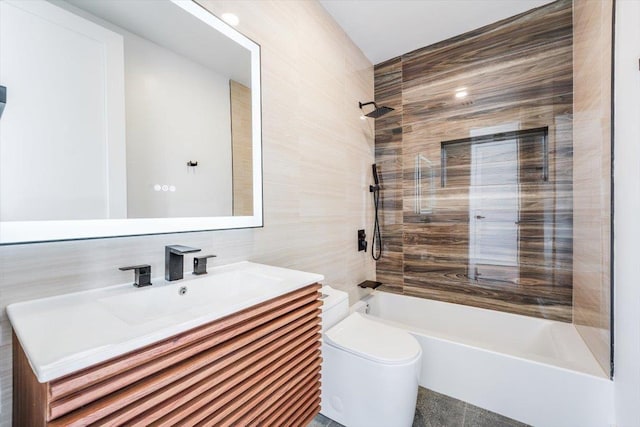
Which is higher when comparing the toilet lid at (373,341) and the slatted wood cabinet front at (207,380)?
the slatted wood cabinet front at (207,380)

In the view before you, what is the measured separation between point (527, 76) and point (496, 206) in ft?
3.39

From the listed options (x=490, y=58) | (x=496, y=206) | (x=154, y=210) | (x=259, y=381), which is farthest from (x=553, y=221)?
(x=154, y=210)

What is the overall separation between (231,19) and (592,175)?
2133 millimetres

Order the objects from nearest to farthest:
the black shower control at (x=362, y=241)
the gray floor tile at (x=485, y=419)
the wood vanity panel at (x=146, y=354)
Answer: the wood vanity panel at (x=146, y=354) → the gray floor tile at (x=485, y=419) → the black shower control at (x=362, y=241)

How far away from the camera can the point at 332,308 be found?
1.62 m

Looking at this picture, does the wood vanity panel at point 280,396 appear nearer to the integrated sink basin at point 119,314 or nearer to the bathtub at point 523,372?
the integrated sink basin at point 119,314

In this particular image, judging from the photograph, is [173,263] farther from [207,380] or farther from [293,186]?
[293,186]

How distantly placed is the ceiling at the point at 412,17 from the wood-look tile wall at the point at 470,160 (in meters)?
0.11

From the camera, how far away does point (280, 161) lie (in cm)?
161

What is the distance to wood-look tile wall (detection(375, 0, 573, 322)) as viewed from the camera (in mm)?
2023

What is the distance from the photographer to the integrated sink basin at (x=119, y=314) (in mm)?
518

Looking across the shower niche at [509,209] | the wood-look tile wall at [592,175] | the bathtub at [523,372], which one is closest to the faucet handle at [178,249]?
the bathtub at [523,372]

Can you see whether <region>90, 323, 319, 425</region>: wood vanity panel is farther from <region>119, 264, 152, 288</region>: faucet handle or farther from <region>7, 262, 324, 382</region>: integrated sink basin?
<region>119, 264, 152, 288</region>: faucet handle

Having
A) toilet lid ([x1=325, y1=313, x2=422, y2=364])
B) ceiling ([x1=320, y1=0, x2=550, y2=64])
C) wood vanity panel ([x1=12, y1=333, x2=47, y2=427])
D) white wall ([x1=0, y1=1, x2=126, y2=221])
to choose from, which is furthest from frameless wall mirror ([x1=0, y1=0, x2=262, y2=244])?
ceiling ([x1=320, y1=0, x2=550, y2=64])
